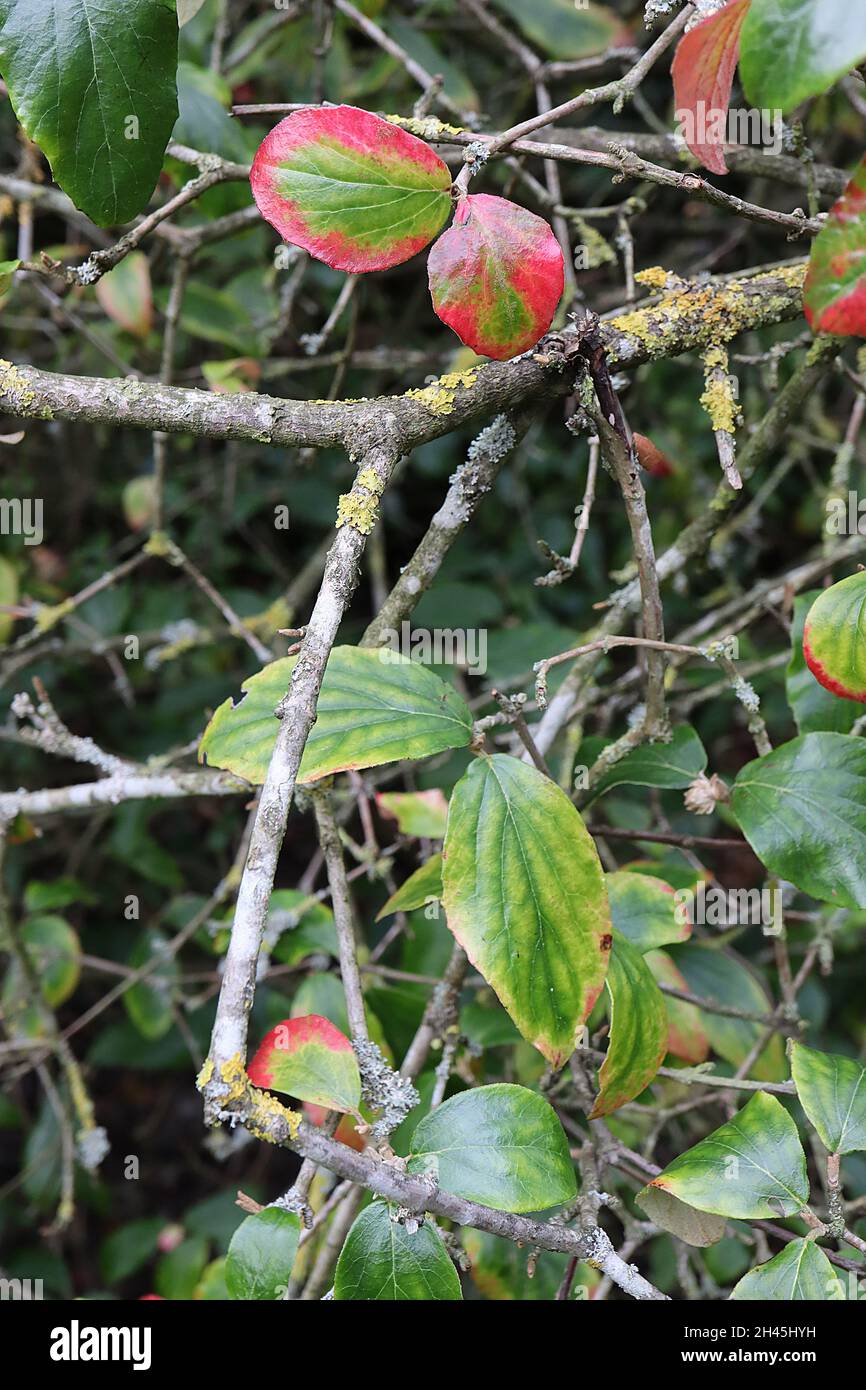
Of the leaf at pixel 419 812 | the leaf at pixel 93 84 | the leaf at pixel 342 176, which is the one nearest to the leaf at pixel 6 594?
the leaf at pixel 419 812

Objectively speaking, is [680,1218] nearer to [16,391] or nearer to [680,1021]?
[680,1021]

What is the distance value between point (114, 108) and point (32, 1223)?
1.71 metres

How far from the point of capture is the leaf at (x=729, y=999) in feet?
3.51

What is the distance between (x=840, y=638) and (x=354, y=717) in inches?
13.4

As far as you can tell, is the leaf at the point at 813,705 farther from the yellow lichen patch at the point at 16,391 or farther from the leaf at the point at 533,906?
the yellow lichen patch at the point at 16,391

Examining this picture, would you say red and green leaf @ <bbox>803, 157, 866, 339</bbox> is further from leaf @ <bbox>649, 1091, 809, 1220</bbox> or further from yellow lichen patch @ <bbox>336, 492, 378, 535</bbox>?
leaf @ <bbox>649, 1091, 809, 1220</bbox>

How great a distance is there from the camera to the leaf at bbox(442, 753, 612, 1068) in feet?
2.20

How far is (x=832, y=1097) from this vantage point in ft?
2.38

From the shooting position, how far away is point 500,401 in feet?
2.61

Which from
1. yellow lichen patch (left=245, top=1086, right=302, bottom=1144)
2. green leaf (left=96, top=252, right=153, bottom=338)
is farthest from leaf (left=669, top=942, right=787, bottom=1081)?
green leaf (left=96, top=252, right=153, bottom=338)

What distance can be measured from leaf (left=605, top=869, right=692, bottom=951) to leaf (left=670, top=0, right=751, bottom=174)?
552 millimetres

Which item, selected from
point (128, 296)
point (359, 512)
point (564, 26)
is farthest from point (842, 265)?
point (564, 26)
